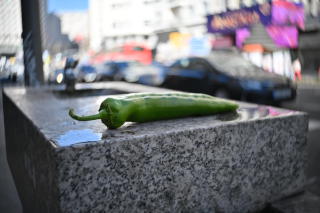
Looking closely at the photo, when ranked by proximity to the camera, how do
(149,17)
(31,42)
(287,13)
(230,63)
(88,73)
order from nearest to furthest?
(31,42)
(230,63)
(88,73)
(287,13)
(149,17)

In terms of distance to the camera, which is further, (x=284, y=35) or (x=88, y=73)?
(x=284, y=35)

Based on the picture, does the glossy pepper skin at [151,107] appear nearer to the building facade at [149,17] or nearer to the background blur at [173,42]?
the background blur at [173,42]

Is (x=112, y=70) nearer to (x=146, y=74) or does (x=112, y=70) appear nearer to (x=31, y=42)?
(x=146, y=74)

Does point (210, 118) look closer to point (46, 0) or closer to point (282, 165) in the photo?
point (282, 165)

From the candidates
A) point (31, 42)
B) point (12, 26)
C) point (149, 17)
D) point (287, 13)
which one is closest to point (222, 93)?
point (31, 42)

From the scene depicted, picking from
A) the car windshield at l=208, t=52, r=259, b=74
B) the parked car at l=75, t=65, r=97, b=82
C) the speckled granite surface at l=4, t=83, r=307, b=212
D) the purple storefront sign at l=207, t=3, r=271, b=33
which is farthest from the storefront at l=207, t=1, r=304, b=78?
the speckled granite surface at l=4, t=83, r=307, b=212

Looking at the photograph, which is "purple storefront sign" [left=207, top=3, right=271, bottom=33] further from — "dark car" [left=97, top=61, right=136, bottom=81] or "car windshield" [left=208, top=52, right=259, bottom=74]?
"car windshield" [left=208, top=52, right=259, bottom=74]

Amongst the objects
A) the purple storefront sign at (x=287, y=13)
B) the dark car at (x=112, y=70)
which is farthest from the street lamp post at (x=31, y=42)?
the purple storefront sign at (x=287, y=13)
